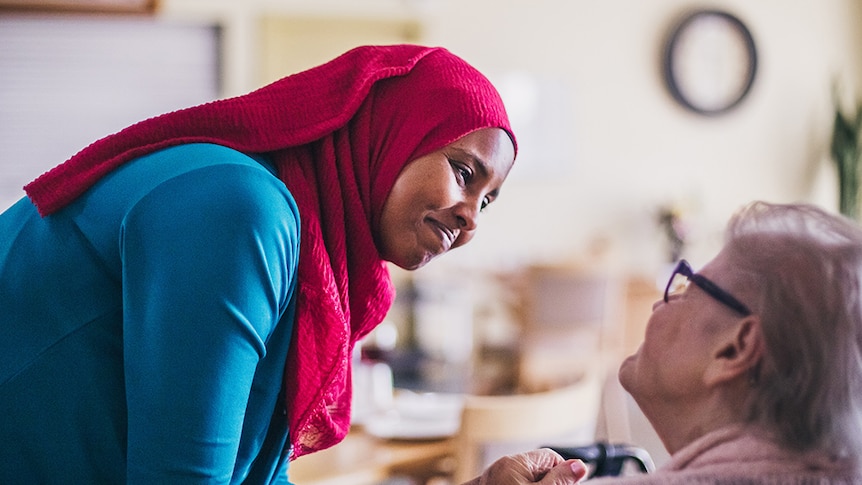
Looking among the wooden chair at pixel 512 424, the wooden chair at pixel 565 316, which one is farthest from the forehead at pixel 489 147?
the wooden chair at pixel 565 316

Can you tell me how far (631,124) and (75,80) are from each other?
3.14 meters

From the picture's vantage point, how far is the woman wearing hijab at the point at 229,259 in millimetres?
883

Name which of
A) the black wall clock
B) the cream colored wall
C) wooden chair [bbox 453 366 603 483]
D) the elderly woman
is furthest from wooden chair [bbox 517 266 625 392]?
the elderly woman

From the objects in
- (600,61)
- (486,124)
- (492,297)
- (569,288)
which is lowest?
(492,297)

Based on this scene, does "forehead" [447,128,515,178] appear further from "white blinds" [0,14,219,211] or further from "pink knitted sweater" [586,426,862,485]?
"white blinds" [0,14,219,211]

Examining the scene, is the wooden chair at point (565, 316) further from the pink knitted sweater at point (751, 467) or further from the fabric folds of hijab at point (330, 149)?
the pink knitted sweater at point (751, 467)

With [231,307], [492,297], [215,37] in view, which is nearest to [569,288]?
[492,297]

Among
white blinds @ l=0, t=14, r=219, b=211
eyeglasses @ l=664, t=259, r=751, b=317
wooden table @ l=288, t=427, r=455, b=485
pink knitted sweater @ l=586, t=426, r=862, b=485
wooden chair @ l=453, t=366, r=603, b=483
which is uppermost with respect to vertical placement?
eyeglasses @ l=664, t=259, r=751, b=317

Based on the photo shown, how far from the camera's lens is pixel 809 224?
0.92m

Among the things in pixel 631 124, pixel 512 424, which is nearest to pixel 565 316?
pixel 631 124

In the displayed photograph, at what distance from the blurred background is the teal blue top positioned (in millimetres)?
2286

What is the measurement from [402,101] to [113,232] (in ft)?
1.28

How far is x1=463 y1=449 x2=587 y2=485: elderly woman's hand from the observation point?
1039mm

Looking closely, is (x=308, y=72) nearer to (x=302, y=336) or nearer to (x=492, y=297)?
(x=302, y=336)
